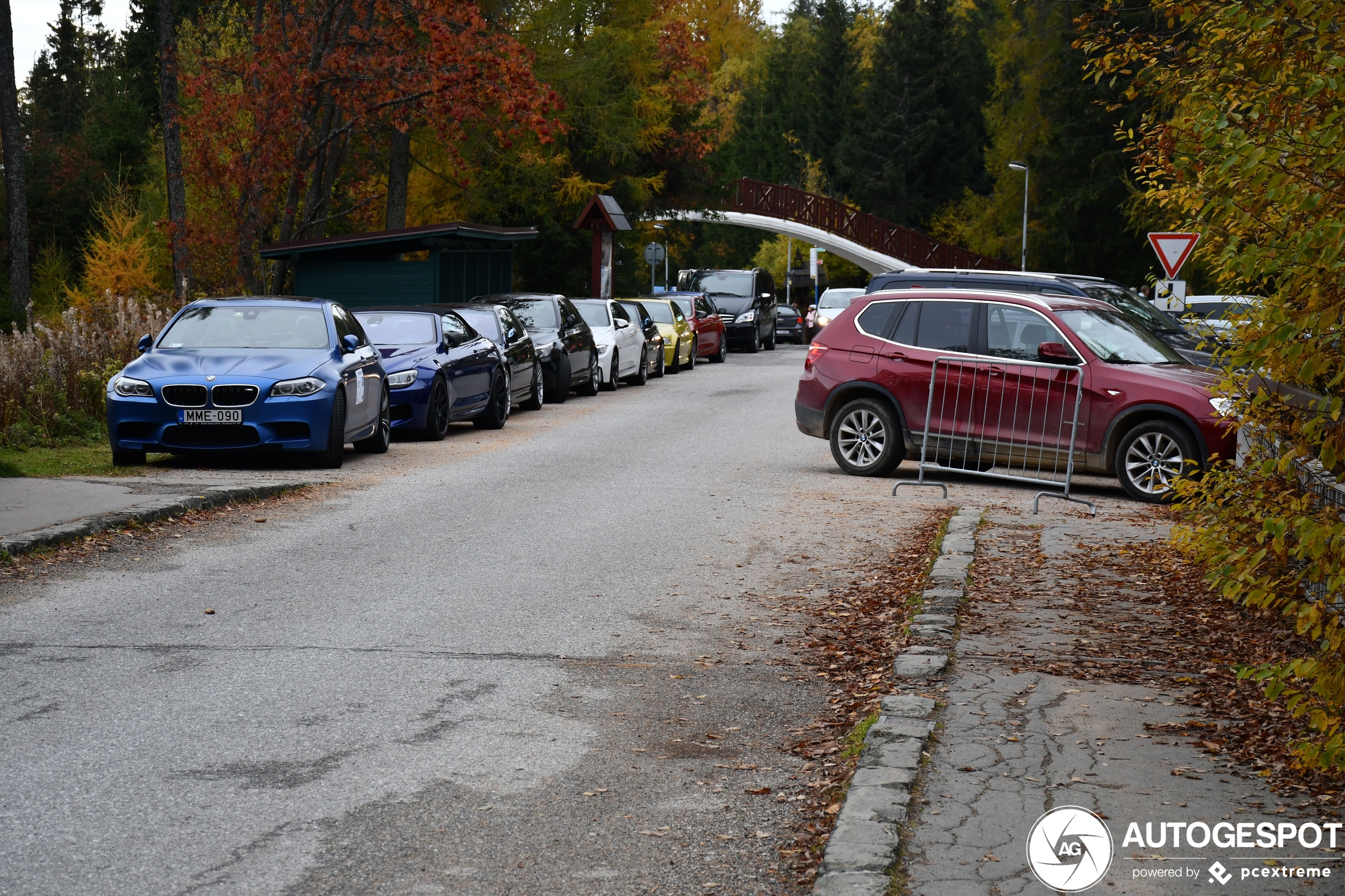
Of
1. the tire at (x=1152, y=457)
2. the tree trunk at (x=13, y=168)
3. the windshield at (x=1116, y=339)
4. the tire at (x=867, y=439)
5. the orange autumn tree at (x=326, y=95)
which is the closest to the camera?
the tire at (x=1152, y=457)

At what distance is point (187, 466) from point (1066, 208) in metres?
44.4

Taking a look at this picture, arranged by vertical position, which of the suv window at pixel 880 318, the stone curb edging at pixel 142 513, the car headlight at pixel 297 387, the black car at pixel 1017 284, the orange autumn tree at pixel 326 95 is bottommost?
the stone curb edging at pixel 142 513

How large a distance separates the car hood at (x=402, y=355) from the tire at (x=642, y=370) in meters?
10.8

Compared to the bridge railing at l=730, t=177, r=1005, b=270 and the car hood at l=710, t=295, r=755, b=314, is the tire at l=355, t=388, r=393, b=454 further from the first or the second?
the bridge railing at l=730, t=177, r=1005, b=270

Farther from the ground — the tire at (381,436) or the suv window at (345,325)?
the suv window at (345,325)

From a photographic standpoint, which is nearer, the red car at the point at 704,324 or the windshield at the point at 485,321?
the windshield at the point at 485,321

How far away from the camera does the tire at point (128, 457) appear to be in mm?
14555

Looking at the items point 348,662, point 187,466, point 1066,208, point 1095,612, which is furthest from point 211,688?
point 1066,208

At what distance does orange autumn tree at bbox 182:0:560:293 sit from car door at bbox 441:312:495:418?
7.79 metres

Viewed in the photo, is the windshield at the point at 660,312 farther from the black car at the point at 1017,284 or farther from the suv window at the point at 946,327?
the suv window at the point at 946,327

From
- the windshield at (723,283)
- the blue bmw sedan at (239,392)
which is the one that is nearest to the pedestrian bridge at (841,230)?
the windshield at (723,283)

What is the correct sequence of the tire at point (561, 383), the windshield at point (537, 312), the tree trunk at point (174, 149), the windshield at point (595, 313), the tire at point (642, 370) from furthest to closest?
the tire at point (642, 370), the tree trunk at point (174, 149), the windshield at point (595, 313), the windshield at point (537, 312), the tire at point (561, 383)

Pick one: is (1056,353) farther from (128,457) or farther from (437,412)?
(128,457)

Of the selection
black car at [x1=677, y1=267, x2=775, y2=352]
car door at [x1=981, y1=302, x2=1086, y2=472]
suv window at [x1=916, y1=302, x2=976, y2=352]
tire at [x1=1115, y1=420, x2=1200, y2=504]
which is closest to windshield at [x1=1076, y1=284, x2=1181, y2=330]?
suv window at [x1=916, y1=302, x2=976, y2=352]
